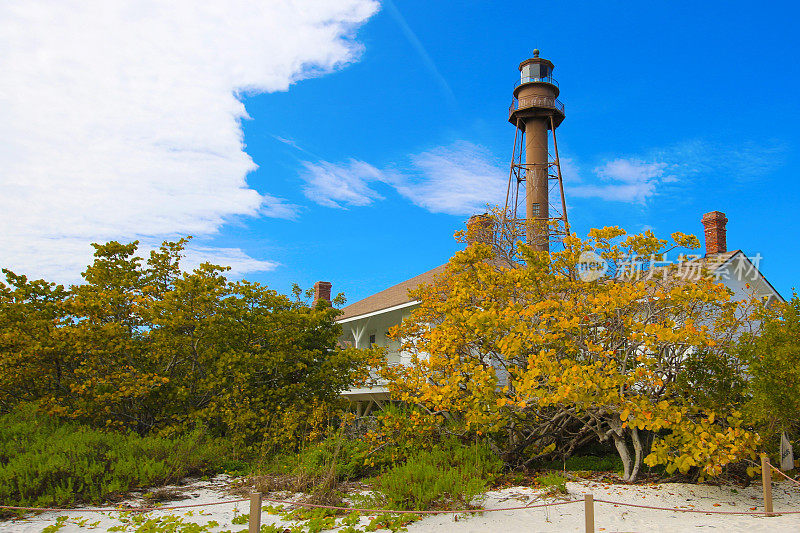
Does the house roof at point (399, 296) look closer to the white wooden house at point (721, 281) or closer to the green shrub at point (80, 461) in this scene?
the white wooden house at point (721, 281)

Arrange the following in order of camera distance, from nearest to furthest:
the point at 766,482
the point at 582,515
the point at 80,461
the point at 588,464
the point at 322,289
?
the point at 582,515 → the point at 766,482 → the point at 80,461 → the point at 588,464 → the point at 322,289

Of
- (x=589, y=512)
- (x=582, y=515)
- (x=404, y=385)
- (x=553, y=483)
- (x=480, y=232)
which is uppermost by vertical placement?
(x=480, y=232)

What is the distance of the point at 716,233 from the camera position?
17344 millimetres

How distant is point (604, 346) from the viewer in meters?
9.72

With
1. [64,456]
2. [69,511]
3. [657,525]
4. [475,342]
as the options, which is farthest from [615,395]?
[64,456]

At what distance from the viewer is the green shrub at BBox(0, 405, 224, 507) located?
8.68 metres

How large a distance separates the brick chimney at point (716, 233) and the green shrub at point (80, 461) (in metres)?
14.6

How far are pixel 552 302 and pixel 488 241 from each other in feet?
16.4

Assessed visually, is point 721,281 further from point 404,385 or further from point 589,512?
point 589,512

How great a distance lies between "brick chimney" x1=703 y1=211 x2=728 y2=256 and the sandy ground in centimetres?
917

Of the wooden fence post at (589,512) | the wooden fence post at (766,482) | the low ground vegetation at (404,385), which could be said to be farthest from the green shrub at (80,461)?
the wooden fence post at (766,482)

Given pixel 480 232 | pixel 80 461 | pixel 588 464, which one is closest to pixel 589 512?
pixel 588 464

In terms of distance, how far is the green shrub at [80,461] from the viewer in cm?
868

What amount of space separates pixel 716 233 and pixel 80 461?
55.7 ft
